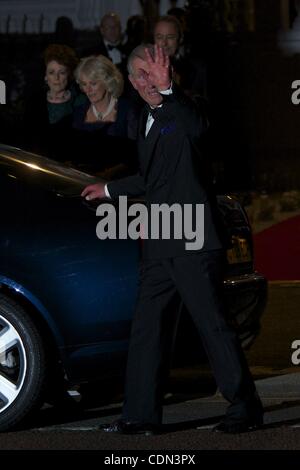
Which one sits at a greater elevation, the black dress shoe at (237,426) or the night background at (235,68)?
the night background at (235,68)

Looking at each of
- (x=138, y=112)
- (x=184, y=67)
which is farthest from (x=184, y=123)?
(x=184, y=67)

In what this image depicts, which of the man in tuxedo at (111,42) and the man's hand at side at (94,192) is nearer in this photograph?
the man's hand at side at (94,192)

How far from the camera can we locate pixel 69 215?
758 centimetres

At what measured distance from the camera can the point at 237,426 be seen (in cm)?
731

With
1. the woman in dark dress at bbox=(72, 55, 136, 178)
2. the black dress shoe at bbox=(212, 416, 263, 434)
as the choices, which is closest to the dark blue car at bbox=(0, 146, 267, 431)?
the black dress shoe at bbox=(212, 416, 263, 434)

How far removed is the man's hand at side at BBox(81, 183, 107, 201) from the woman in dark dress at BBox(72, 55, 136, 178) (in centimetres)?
228

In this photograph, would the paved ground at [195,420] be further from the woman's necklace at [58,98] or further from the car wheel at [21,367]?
the woman's necklace at [58,98]

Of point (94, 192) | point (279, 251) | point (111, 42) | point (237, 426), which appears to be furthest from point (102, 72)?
point (279, 251)

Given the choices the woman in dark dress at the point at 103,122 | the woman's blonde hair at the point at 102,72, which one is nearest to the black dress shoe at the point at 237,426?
the woman in dark dress at the point at 103,122

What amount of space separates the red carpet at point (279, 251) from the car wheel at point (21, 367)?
18.2 ft

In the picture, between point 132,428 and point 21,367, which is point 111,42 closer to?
point 21,367

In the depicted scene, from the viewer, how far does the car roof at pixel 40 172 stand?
25.4 feet

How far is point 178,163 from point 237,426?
1246 mm

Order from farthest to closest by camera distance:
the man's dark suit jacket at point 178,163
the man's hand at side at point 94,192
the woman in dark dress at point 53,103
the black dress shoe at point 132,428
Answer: the woman in dark dress at point 53,103 → the man's hand at side at point 94,192 → the black dress shoe at point 132,428 → the man's dark suit jacket at point 178,163
